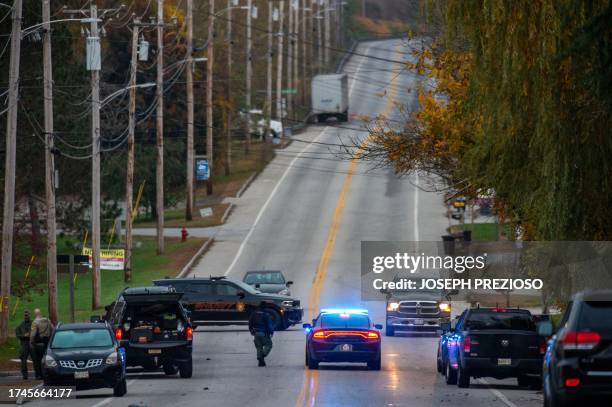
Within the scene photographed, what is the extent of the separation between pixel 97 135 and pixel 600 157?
31.5 meters

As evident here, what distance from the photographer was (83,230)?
7225 centimetres

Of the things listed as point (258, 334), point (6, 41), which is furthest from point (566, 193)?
point (6, 41)

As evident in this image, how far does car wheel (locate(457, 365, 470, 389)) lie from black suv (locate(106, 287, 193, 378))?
6452 mm

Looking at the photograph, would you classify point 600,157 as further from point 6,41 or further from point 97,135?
point 6,41

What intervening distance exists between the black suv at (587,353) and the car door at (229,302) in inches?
1110

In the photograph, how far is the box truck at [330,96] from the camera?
4163 inches

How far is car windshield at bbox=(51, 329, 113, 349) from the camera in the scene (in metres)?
28.5

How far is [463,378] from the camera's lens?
28.5 metres

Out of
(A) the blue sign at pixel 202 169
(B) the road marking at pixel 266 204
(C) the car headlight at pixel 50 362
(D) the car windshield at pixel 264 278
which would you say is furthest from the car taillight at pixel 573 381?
(A) the blue sign at pixel 202 169

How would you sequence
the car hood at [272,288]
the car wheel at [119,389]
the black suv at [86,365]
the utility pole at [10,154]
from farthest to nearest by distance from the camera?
the car hood at [272,288] < the utility pole at [10,154] < the black suv at [86,365] < the car wheel at [119,389]

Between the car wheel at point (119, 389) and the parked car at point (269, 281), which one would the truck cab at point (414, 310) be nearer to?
the parked car at point (269, 281)

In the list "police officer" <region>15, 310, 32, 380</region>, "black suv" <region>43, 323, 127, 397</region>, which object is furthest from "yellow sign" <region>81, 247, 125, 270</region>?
"black suv" <region>43, 323, 127, 397</region>

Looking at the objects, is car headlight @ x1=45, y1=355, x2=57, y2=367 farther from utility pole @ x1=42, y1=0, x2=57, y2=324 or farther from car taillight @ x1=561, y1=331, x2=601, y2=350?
→ car taillight @ x1=561, y1=331, x2=601, y2=350

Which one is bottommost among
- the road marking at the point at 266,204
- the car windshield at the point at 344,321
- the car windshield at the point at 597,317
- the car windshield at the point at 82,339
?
the road marking at the point at 266,204
